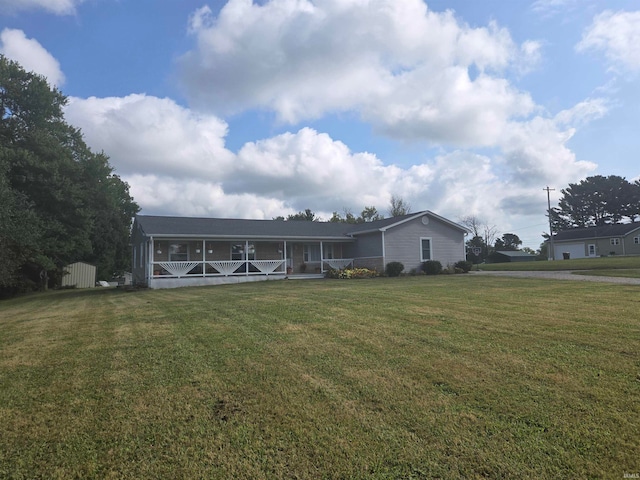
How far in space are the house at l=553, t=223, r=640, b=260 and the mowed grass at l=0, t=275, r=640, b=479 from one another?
46.7 meters

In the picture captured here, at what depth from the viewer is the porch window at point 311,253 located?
24712mm

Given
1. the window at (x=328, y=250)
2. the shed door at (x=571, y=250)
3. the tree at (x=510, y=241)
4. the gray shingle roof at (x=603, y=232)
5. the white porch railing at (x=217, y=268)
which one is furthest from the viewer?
the tree at (x=510, y=241)

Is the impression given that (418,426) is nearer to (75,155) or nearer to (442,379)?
(442,379)

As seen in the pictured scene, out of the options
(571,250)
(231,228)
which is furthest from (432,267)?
(571,250)

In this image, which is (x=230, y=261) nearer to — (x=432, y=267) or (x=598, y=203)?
(x=432, y=267)

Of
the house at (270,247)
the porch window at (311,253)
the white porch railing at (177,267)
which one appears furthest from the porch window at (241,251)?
the porch window at (311,253)

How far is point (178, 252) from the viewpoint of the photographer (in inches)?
821

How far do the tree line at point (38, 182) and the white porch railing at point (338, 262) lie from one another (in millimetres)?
14809

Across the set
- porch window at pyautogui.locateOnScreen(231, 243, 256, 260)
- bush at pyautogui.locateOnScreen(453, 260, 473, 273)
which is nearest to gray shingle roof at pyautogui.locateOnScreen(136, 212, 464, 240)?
porch window at pyautogui.locateOnScreen(231, 243, 256, 260)

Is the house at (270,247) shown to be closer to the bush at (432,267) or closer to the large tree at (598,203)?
the bush at (432,267)

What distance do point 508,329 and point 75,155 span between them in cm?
3043

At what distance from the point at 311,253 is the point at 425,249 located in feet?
23.6

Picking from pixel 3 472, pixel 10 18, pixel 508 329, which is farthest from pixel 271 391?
pixel 10 18

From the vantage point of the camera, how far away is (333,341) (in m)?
5.53
